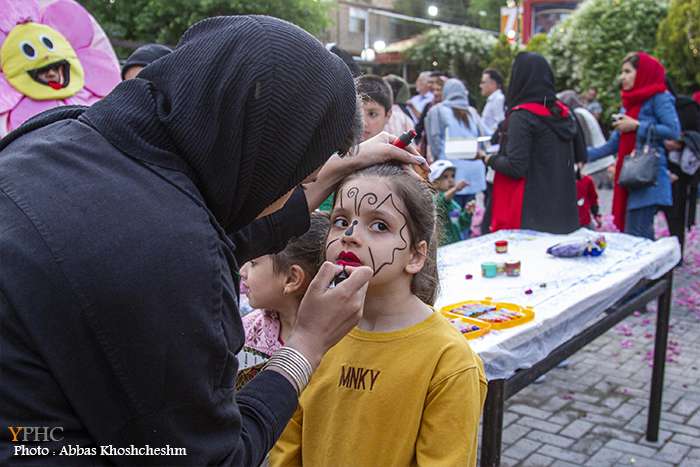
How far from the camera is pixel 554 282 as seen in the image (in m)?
3.05

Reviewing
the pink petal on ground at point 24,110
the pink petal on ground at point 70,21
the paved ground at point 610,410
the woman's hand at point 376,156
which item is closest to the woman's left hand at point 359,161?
the woman's hand at point 376,156

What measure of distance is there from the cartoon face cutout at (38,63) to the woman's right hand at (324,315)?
3125mm

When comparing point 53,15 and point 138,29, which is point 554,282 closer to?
point 53,15

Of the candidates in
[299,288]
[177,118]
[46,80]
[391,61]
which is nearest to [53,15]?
[46,80]

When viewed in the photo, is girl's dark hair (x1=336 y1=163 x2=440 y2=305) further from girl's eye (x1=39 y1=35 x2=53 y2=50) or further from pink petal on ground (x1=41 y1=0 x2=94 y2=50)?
pink petal on ground (x1=41 y1=0 x2=94 y2=50)

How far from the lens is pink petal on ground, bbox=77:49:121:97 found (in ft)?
14.4

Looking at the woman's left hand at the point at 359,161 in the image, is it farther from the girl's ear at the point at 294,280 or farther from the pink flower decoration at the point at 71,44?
the pink flower decoration at the point at 71,44

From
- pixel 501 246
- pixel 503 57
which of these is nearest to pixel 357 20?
pixel 503 57

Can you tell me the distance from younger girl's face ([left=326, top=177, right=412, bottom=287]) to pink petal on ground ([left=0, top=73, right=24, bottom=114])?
2.67 meters

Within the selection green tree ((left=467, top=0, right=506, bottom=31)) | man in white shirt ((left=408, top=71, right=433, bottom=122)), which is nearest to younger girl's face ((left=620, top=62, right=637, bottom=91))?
man in white shirt ((left=408, top=71, right=433, bottom=122))

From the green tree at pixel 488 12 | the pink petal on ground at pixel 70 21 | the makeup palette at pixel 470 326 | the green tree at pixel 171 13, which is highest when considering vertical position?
Result: the green tree at pixel 488 12

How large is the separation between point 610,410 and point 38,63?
379 cm

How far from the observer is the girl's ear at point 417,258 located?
76.6 inches

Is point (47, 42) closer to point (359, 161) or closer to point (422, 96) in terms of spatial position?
point (359, 161)
